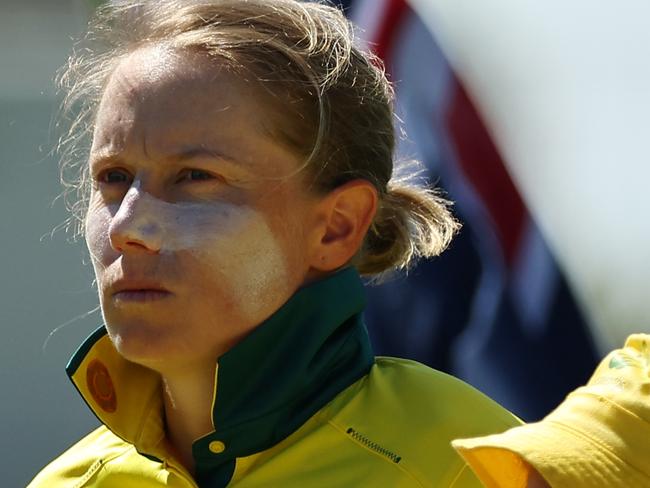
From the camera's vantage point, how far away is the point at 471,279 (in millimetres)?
2553

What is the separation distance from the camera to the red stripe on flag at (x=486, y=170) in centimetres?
245

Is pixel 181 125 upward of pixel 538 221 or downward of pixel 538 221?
upward

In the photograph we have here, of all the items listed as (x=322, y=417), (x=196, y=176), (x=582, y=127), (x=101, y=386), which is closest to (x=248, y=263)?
(x=196, y=176)

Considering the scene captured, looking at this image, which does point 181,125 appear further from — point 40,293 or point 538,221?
point 40,293

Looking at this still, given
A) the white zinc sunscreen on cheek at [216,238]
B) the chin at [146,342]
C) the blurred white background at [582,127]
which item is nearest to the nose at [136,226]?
the white zinc sunscreen on cheek at [216,238]

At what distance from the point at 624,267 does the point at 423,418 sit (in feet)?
1.98

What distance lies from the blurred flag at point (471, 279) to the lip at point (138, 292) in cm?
88

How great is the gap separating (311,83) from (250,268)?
0.96 ft

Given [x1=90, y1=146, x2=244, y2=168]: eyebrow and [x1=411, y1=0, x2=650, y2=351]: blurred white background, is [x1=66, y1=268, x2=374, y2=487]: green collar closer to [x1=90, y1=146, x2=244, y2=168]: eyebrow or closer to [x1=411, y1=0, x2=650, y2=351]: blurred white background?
[x1=90, y1=146, x2=244, y2=168]: eyebrow

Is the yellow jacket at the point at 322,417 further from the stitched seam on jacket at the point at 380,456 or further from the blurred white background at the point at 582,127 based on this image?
the blurred white background at the point at 582,127

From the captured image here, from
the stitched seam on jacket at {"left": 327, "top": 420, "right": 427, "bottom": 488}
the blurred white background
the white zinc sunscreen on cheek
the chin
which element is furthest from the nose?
the blurred white background

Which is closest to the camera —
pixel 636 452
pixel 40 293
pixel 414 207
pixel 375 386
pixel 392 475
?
pixel 636 452

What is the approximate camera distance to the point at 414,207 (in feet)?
7.09

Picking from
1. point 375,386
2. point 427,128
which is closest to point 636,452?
point 375,386
